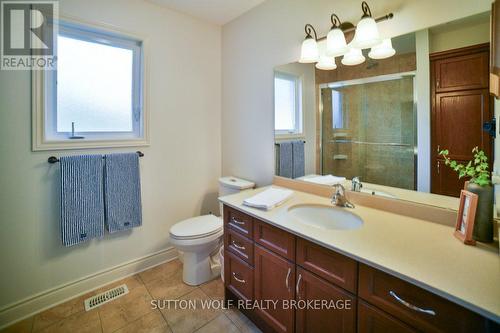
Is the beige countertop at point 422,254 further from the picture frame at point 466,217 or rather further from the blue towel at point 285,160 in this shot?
the blue towel at point 285,160

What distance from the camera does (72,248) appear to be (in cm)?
187

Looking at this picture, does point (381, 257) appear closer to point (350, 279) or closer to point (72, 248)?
point (350, 279)

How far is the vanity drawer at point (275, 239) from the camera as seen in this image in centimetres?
123

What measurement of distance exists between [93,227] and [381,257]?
6.58 ft

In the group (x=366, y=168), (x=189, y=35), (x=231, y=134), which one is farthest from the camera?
(x=231, y=134)

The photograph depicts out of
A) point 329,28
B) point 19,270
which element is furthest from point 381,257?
point 19,270

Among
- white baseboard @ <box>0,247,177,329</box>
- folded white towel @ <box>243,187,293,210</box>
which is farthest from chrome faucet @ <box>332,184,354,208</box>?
white baseboard @ <box>0,247,177,329</box>

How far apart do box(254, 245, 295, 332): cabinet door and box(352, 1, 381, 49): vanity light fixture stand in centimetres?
132

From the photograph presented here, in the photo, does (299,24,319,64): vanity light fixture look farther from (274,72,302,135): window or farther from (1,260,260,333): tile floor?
(1,260,260,333): tile floor

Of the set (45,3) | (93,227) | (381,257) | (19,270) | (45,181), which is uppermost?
(45,3)

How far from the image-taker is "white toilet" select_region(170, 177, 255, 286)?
6.21 ft

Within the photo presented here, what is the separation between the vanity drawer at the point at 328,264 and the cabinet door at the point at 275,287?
105 millimetres

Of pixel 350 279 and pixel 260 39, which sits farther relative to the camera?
pixel 260 39

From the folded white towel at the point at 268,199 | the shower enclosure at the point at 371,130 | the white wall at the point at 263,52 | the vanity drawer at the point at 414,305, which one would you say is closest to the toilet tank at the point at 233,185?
the white wall at the point at 263,52
